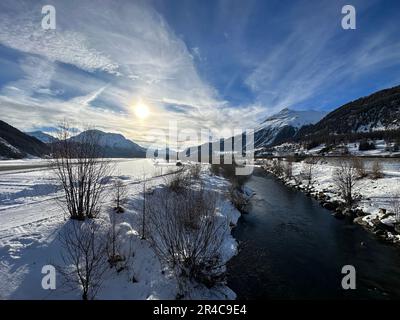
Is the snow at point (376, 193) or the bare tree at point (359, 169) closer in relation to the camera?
the snow at point (376, 193)

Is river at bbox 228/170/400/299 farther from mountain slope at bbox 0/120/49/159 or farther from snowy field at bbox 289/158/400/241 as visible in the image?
mountain slope at bbox 0/120/49/159

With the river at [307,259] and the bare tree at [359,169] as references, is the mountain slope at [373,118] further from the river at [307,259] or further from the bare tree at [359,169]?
the river at [307,259]

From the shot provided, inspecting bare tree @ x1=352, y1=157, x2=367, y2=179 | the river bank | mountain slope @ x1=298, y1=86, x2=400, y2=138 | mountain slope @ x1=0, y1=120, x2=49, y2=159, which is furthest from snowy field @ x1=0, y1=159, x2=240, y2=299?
mountain slope @ x1=298, y1=86, x2=400, y2=138

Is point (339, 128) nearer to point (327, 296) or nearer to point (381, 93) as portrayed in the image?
point (381, 93)

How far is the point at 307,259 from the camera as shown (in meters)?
14.5

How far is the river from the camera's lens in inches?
440

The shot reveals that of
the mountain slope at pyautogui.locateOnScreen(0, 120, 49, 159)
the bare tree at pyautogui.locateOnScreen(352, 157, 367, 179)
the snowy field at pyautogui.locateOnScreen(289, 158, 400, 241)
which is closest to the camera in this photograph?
the snowy field at pyautogui.locateOnScreen(289, 158, 400, 241)

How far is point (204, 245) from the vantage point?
33.0 ft

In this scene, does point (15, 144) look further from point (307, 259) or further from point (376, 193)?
point (376, 193)

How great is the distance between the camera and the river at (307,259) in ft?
36.7

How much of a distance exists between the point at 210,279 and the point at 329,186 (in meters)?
30.5

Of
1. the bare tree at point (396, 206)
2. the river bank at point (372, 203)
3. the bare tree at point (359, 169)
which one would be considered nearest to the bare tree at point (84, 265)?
the river bank at point (372, 203)

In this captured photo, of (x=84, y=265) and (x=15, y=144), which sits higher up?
(x=15, y=144)

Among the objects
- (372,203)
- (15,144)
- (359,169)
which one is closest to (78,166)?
(372,203)
